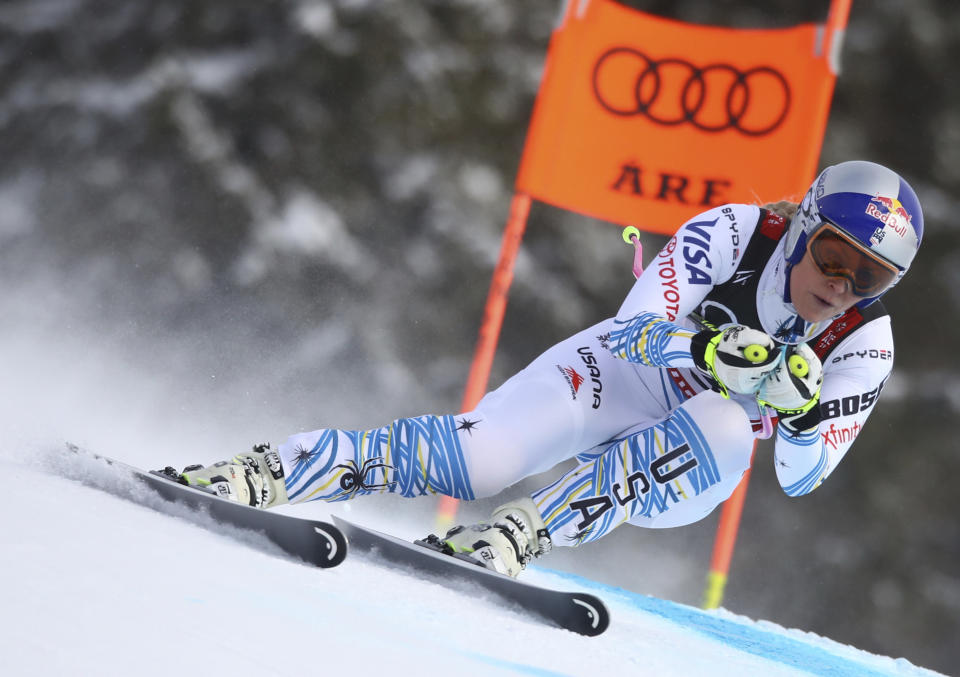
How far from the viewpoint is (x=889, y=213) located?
177 centimetres

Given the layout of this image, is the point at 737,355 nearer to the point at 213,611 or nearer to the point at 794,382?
the point at 794,382

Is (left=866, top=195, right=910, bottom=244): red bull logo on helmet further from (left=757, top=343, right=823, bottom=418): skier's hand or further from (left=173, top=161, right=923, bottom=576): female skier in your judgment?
(left=757, top=343, right=823, bottom=418): skier's hand

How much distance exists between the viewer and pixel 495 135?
187 inches

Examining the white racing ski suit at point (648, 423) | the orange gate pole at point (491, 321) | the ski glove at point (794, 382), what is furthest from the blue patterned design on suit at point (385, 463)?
the orange gate pole at point (491, 321)

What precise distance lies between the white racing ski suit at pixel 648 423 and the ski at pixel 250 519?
0.78 feet

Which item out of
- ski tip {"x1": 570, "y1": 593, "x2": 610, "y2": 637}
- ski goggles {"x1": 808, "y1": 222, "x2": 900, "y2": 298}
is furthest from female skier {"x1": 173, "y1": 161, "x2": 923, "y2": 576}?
ski tip {"x1": 570, "y1": 593, "x2": 610, "y2": 637}

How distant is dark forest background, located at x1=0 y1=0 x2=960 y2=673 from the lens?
454 cm

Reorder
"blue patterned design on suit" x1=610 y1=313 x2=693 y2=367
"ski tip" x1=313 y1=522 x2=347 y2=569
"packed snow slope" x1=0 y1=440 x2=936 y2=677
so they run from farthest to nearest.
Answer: "blue patterned design on suit" x1=610 y1=313 x2=693 y2=367
"ski tip" x1=313 y1=522 x2=347 y2=569
"packed snow slope" x1=0 y1=440 x2=936 y2=677

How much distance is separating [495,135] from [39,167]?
226 centimetres

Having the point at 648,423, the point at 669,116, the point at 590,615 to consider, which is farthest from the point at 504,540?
the point at 669,116

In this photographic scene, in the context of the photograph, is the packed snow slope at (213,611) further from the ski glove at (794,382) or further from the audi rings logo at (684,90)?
the audi rings logo at (684,90)

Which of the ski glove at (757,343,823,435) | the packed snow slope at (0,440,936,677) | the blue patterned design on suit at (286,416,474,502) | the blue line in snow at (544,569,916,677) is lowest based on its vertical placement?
the blue line in snow at (544,569,916,677)

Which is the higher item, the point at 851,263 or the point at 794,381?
the point at 851,263

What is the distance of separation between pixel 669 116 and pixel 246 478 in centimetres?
295
